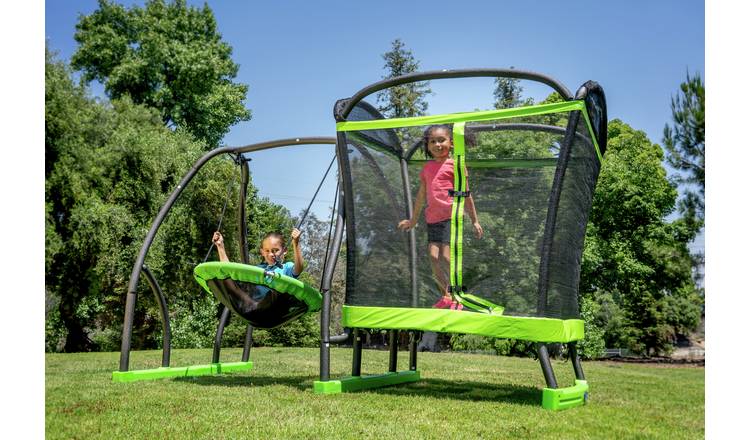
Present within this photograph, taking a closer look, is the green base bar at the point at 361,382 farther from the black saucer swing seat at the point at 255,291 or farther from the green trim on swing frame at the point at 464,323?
the black saucer swing seat at the point at 255,291

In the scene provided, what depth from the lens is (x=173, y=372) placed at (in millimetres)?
5219

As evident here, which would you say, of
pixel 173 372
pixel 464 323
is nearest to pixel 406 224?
pixel 464 323

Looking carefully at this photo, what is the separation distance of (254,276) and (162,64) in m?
14.1

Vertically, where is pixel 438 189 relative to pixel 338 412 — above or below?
above

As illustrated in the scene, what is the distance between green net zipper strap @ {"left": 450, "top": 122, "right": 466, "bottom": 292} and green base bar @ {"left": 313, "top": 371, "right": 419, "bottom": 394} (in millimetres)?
881

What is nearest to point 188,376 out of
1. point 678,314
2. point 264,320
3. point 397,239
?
point 264,320

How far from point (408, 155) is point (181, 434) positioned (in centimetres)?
261

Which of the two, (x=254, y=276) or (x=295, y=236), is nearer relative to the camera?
(x=254, y=276)

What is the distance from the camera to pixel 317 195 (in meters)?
5.23

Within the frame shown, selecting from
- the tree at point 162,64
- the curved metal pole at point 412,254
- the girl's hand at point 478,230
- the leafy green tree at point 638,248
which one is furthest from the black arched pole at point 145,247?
the leafy green tree at point 638,248

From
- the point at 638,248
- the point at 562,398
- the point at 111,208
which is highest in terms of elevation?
the point at 111,208

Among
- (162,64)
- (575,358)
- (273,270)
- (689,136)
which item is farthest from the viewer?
(162,64)

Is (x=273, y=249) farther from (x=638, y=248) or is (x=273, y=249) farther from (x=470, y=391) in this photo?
(x=638, y=248)
